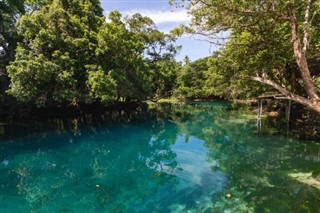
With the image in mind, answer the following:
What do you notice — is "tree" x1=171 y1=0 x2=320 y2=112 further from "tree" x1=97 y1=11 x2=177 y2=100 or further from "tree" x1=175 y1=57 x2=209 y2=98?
"tree" x1=175 y1=57 x2=209 y2=98

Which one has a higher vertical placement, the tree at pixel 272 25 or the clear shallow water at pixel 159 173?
the tree at pixel 272 25

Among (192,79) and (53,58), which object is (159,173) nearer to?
(53,58)

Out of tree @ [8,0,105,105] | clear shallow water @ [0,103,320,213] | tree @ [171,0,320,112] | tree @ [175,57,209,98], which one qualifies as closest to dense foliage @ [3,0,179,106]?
tree @ [8,0,105,105]

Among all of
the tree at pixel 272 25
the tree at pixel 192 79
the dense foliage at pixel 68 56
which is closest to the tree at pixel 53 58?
the dense foliage at pixel 68 56

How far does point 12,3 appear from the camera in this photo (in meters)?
19.8

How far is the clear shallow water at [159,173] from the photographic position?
20.7 feet

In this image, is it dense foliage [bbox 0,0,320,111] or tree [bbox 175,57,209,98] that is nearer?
dense foliage [bbox 0,0,320,111]

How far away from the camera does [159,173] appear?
8.88 metres

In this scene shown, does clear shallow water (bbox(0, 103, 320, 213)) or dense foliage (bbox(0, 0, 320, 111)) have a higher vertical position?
dense foliage (bbox(0, 0, 320, 111))

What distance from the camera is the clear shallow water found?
20.7ft

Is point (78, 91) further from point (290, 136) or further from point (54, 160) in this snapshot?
point (290, 136)

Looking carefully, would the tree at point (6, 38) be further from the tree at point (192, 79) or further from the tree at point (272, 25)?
the tree at point (192, 79)

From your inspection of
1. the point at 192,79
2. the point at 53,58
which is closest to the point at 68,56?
the point at 53,58

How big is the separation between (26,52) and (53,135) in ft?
21.1
